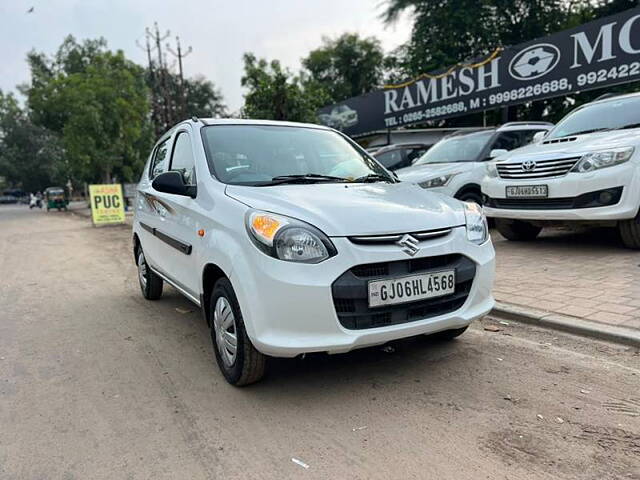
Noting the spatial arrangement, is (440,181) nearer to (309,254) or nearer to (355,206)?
(355,206)

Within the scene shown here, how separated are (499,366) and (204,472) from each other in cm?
201

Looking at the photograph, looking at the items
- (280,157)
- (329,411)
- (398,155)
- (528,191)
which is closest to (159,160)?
(280,157)

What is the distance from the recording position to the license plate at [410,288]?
2.71m

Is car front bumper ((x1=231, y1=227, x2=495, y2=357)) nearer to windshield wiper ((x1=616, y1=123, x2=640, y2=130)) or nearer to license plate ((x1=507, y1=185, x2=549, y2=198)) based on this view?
license plate ((x1=507, y1=185, x2=549, y2=198))

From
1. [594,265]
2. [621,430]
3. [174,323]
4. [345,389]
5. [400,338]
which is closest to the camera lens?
[621,430]

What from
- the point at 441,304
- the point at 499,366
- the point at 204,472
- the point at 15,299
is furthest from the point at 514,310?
the point at 15,299

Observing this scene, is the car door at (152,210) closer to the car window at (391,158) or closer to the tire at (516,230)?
the tire at (516,230)

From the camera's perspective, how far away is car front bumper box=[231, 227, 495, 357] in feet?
8.63

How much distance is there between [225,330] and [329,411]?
0.83 meters

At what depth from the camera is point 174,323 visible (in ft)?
15.1

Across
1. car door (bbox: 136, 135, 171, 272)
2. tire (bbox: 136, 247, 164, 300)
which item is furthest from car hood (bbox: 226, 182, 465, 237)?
tire (bbox: 136, 247, 164, 300)

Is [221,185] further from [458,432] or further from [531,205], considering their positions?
[531,205]

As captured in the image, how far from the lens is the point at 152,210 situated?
4762 mm

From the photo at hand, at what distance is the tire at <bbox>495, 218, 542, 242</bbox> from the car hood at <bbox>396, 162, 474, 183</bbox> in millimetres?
1134
